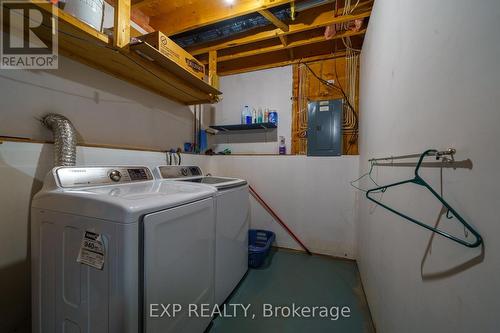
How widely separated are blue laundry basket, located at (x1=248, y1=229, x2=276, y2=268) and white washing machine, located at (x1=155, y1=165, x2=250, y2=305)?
0.13 m

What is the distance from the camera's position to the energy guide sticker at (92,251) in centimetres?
84

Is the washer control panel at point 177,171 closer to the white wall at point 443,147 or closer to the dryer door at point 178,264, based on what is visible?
the dryer door at point 178,264

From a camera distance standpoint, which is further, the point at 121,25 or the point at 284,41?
the point at 284,41

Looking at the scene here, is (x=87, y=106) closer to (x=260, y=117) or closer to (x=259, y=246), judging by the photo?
(x=260, y=117)

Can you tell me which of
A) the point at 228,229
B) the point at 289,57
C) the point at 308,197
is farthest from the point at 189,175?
the point at 289,57

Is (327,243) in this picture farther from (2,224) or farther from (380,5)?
(2,224)

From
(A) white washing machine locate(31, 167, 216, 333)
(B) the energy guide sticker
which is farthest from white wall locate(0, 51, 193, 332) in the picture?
(B) the energy guide sticker

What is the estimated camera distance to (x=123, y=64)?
166 cm

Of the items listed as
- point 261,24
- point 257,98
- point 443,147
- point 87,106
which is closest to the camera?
point 443,147

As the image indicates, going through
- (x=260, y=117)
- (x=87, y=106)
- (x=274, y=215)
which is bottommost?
(x=274, y=215)

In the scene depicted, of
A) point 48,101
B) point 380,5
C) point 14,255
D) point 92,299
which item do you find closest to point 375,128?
→ point 380,5

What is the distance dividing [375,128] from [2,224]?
2400 millimetres

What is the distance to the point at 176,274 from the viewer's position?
106 cm

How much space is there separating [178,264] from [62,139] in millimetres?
1033
